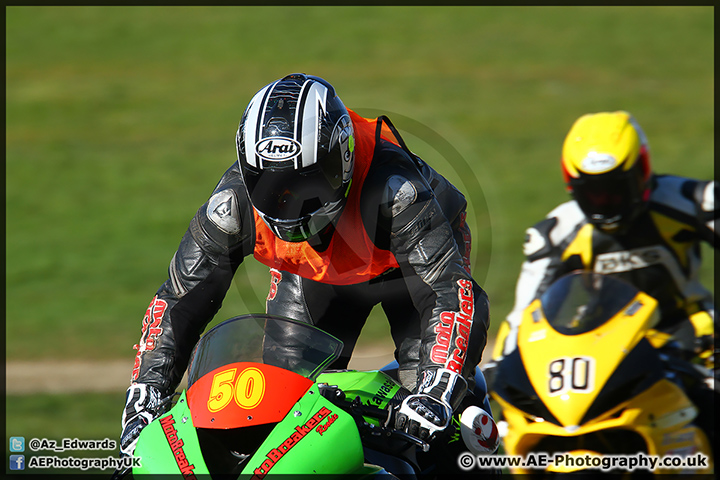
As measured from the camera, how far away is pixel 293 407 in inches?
120

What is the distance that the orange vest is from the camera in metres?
4.23

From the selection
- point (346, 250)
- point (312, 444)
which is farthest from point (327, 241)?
point (312, 444)

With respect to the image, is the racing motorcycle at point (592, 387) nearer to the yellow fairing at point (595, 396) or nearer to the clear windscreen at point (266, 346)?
the yellow fairing at point (595, 396)

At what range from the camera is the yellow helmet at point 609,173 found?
6262 mm

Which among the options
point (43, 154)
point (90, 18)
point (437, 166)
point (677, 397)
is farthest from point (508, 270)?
point (90, 18)

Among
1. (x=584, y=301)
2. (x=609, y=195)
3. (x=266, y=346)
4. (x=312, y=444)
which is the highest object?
(x=609, y=195)

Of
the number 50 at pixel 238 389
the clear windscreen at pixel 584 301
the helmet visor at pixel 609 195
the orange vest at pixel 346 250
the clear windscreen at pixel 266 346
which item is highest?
the helmet visor at pixel 609 195

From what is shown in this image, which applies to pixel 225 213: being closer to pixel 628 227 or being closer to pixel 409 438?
pixel 409 438

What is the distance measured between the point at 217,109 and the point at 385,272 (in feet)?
72.8

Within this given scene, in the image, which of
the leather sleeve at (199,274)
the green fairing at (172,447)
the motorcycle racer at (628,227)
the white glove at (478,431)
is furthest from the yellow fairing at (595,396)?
the green fairing at (172,447)

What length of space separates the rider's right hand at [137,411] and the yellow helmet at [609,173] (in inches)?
142

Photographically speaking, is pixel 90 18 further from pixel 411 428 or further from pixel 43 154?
pixel 411 428

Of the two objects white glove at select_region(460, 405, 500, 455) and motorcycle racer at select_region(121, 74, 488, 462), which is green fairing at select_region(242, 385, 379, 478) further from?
white glove at select_region(460, 405, 500, 455)

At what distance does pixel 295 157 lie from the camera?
3781 millimetres
